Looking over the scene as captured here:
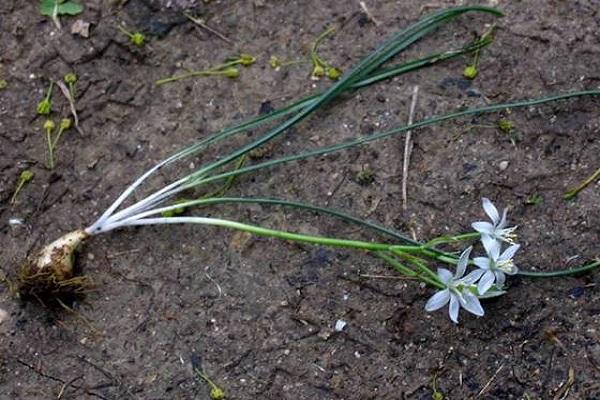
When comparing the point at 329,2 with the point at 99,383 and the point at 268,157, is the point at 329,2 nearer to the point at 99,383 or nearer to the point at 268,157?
the point at 268,157

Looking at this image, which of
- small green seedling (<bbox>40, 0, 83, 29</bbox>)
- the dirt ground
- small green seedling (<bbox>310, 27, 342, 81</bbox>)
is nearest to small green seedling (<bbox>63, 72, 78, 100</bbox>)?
the dirt ground

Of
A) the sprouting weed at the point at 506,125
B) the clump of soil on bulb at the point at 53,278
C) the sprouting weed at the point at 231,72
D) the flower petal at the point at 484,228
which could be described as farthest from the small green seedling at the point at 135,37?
the flower petal at the point at 484,228

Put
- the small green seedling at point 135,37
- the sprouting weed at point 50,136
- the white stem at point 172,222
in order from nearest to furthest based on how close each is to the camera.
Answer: the white stem at point 172,222, the sprouting weed at point 50,136, the small green seedling at point 135,37

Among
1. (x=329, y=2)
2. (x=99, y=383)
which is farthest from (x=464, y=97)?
(x=99, y=383)

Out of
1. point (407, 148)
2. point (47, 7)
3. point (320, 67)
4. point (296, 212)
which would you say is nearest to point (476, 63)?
point (407, 148)

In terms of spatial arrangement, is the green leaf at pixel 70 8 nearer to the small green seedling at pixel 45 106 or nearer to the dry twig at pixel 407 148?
the small green seedling at pixel 45 106

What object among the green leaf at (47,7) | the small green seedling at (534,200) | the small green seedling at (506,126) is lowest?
the small green seedling at (534,200)
